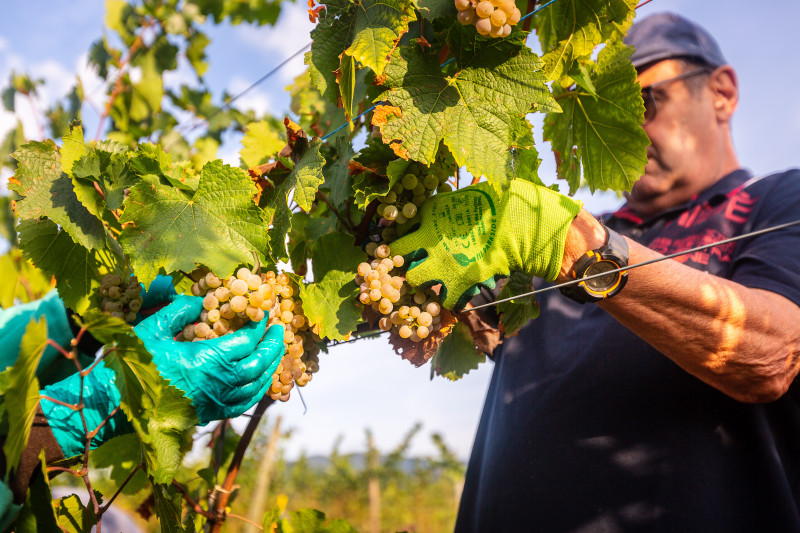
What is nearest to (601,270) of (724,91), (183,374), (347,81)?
(347,81)

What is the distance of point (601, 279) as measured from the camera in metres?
1.38

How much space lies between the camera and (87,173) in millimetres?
1198

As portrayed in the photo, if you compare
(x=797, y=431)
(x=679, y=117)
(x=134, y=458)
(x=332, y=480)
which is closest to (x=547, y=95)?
(x=797, y=431)

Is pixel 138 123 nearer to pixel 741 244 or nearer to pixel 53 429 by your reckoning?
pixel 53 429

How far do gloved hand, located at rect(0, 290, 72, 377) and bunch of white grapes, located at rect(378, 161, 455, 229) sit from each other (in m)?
1.01

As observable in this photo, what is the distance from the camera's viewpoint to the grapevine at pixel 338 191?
1064 millimetres

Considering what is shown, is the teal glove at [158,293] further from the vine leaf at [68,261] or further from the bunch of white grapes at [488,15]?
the bunch of white grapes at [488,15]

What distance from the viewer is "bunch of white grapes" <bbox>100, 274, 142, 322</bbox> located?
50.2 inches

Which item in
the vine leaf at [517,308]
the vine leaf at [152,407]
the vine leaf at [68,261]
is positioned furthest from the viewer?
the vine leaf at [517,308]

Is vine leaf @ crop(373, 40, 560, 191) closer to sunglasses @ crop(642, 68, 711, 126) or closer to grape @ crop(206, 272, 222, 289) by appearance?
grape @ crop(206, 272, 222, 289)

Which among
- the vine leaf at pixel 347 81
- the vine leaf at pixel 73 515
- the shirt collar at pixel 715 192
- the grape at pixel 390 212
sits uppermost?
the shirt collar at pixel 715 192

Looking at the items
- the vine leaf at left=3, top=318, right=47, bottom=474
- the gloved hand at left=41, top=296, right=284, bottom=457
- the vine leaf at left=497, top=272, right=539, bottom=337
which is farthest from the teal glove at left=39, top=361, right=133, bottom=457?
the vine leaf at left=497, top=272, right=539, bottom=337

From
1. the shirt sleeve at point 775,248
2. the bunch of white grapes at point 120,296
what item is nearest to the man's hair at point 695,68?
the shirt sleeve at point 775,248

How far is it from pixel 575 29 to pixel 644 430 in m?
1.18
